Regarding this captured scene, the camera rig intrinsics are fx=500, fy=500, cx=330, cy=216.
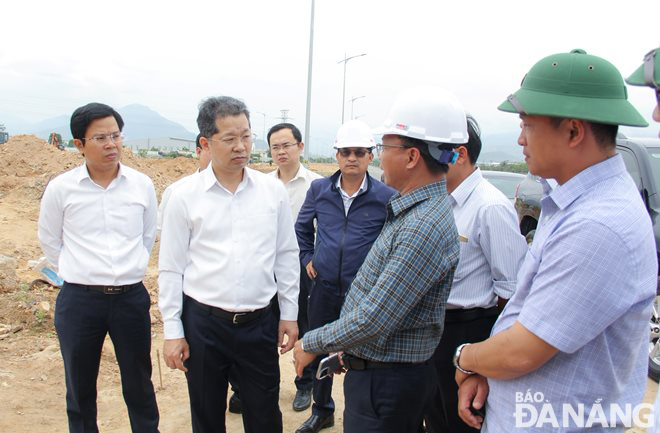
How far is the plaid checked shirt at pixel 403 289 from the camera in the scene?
5.75 ft

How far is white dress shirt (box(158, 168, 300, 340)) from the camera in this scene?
255cm

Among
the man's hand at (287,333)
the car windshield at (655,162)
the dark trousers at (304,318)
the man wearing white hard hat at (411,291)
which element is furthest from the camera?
the car windshield at (655,162)

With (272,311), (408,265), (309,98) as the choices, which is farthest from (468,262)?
(309,98)

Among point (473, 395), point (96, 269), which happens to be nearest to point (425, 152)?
point (473, 395)

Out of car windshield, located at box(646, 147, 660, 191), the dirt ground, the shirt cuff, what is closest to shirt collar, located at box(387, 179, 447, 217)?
the shirt cuff

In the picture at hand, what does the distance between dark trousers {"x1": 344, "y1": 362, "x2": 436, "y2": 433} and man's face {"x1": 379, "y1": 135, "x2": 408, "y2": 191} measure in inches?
29.6

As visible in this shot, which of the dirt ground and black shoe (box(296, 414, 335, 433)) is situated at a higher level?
black shoe (box(296, 414, 335, 433))

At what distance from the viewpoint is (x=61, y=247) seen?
10.6ft

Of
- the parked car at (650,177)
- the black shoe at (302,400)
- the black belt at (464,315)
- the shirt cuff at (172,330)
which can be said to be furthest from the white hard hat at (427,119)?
the parked car at (650,177)

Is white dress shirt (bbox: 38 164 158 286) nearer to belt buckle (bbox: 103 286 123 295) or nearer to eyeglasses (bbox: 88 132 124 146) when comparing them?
belt buckle (bbox: 103 286 123 295)

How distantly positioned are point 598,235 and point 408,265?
63 centimetres

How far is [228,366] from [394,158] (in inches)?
58.6

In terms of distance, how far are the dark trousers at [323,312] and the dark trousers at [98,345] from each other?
3.62 feet

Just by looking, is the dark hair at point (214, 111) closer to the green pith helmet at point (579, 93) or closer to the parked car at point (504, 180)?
the green pith helmet at point (579, 93)
